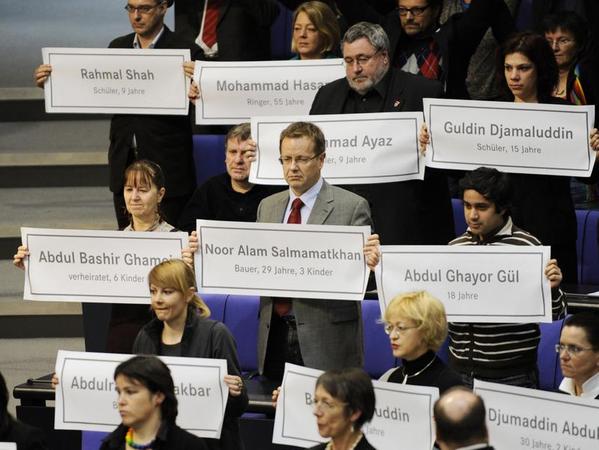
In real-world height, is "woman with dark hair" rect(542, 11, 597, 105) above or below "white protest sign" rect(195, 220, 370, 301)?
above

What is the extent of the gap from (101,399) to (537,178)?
2.21m

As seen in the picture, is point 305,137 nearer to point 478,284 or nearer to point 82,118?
point 478,284

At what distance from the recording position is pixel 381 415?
5.16 metres

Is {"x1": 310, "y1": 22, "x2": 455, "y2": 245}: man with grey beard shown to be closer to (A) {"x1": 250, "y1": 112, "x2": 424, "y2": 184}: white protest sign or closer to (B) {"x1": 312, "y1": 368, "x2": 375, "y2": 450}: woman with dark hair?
(A) {"x1": 250, "y1": 112, "x2": 424, "y2": 184}: white protest sign

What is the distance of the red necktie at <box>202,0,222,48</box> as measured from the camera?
840 cm

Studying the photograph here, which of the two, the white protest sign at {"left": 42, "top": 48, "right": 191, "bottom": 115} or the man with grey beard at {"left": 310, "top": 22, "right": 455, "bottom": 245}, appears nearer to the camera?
the man with grey beard at {"left": 310, "top": 22, "right": 455, "bottom": 245}

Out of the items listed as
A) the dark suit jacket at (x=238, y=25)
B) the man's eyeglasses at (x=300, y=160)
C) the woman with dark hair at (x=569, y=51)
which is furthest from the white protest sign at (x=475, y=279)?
the dark suit jacket at (x=238, y=25)

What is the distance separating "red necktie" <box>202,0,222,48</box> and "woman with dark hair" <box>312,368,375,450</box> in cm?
428

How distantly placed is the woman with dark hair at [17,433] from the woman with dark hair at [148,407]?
41cm

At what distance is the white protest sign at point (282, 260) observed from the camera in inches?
224

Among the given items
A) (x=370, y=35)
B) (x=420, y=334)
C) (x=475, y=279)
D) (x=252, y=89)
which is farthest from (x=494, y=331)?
(x=252, y=89)

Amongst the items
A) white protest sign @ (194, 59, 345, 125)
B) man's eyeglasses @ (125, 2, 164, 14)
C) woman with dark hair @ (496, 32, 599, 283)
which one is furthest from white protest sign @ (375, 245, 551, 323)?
man's eyeglasses @ (125, 2, 164, 14)

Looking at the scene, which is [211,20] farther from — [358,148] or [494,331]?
[494,331]

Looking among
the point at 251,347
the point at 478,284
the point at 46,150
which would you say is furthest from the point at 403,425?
the point at 46,150
